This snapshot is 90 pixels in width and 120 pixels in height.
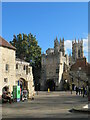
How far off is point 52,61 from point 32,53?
22.8ft

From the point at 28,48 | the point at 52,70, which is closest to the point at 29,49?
the point at 28,48

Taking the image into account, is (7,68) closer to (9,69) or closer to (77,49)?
(9,69)

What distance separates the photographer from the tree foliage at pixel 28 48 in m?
61.8

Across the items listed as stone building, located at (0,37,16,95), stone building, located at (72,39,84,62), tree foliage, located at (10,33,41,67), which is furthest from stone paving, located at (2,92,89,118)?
stone building, located at (72,39,84,62)

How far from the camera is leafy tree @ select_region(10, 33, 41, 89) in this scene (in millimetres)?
61781

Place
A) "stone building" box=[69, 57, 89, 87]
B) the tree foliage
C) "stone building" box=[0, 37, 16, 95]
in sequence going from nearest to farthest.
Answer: "stone building" box=[0, 37, 16, 95] → "stone building" box=[69, 57, 89, 87] → the tree foliage

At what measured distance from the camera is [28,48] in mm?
62250

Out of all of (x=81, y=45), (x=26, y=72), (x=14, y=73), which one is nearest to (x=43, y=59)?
(x=26, y=72)

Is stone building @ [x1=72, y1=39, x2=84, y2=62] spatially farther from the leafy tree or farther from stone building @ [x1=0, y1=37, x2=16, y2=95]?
stone building @ [x1=0, y1=37, x2=16, y2=95]

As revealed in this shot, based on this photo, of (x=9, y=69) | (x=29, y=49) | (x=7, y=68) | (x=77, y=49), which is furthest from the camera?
(x=77, y=49)

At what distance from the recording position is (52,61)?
64562mm

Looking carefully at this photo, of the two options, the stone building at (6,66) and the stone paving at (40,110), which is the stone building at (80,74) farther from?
the stone paving at (40,110)

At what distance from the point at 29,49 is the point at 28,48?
47 centimetres

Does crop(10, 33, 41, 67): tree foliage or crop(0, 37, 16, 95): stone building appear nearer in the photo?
crop(0, 37, 16, 95): stone building
